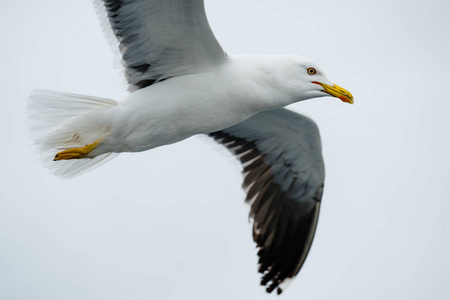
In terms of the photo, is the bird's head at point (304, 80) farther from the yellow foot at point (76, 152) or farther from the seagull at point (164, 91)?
the yellow foot at point (76, 152)

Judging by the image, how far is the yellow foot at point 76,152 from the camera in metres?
7.45

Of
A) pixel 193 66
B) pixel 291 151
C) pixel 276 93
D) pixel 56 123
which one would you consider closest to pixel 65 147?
pixel 56 123

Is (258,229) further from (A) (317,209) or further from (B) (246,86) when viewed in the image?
(B) (246,86)

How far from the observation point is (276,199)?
9.16 meters

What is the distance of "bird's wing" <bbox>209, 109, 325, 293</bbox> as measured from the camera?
9.00 m

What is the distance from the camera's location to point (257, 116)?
8695 mm

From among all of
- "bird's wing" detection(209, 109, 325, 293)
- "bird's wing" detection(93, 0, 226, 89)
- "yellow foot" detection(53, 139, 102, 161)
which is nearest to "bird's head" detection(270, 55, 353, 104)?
"bird's wing" detection(93, 0, 226, 89)

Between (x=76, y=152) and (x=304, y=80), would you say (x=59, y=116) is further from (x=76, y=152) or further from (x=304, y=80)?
(x=304, y=80)

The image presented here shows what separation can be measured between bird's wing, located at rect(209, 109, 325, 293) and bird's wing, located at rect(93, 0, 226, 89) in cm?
162

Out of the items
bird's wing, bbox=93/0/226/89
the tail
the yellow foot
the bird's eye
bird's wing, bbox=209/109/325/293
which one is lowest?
bird's wing, bbox=209/109/325/293

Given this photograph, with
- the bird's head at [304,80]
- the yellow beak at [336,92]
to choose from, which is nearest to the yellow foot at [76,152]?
the bird's head at [304,80]

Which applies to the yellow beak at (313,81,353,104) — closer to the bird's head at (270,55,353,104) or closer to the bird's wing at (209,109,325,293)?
the bird's head at (270,55,353,104)

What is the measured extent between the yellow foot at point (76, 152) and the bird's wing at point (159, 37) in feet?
2.17

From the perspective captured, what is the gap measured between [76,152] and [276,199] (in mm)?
2568
